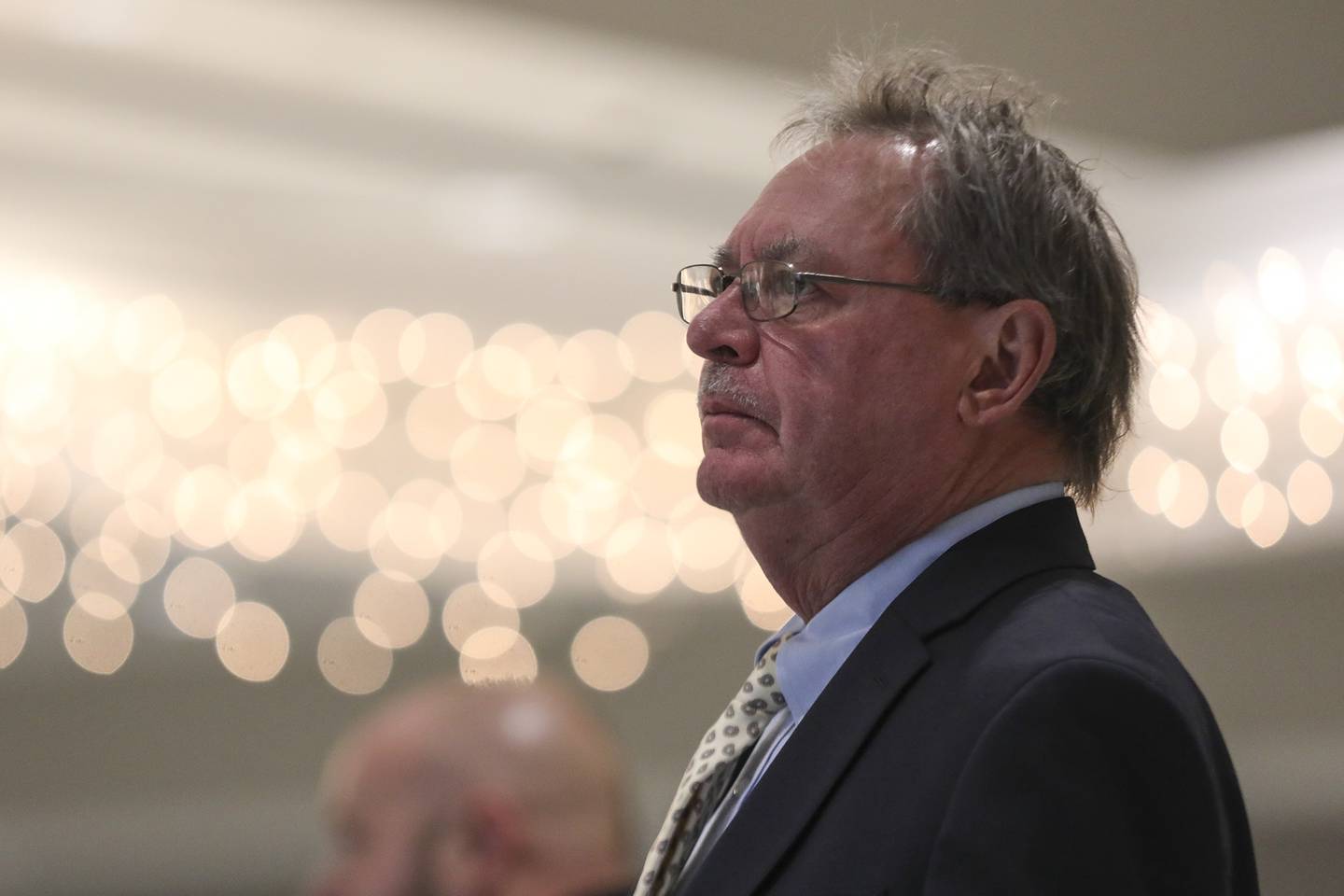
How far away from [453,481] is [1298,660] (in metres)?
1.68

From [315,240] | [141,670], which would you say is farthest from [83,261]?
[141,670]

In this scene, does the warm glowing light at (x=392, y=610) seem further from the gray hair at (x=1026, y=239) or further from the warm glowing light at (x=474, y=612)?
the gray hair at (x=1026, y=239)

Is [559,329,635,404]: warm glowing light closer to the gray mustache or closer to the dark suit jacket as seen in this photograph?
the gray mustache

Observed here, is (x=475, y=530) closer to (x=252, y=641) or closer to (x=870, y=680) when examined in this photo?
(x=252, y=641)

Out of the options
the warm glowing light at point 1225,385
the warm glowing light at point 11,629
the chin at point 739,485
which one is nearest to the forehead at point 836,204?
the chin at point 739,485

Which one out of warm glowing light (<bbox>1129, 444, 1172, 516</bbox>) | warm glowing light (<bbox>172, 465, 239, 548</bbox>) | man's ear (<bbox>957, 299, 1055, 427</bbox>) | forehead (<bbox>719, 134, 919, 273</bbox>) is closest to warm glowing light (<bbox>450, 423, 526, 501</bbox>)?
warm glowing light (<bbox>172, 465, 239, 548</bbox>)

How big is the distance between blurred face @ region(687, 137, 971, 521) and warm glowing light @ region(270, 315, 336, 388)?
1725mm

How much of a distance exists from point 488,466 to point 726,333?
1.64m

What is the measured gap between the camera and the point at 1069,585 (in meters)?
0.92

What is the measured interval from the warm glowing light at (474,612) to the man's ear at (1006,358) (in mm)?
1746

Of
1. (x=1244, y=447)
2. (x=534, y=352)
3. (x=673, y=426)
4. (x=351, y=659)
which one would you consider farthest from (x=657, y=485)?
(x=1244, y=447)

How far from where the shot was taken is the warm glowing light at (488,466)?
268cm

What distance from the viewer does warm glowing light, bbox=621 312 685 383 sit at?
108 inches

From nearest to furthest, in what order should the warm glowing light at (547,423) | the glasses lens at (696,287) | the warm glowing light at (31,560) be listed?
1. the glasses lens at (696,287)
2. the warm glowing light at (31,560)
3. the warm glowing light at (547,423)
